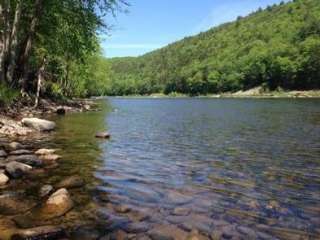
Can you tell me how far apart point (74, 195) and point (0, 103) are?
19213mm

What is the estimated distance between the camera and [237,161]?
17.1m

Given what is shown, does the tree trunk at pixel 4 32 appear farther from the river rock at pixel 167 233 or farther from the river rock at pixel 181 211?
the river rock at pixel 167 233

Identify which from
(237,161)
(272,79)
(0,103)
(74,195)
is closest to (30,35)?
(0,103)

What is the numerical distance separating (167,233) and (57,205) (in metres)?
2.87

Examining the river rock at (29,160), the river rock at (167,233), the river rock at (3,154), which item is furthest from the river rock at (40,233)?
the river rock at (3,154)

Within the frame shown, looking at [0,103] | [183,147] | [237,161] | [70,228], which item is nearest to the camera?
[70,228]

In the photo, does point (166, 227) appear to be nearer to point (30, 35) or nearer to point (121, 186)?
point (121, 186)

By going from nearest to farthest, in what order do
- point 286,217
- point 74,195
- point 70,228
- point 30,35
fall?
point 70,228 < point 286,217 < point 74,195 < point 30,35

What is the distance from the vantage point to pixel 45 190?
10953 millimetres

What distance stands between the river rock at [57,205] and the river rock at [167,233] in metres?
2.22

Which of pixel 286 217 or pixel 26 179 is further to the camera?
pixel 26 179

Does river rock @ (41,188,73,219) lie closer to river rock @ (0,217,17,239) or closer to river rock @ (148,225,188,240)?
river rock @ (0,217,17,239)

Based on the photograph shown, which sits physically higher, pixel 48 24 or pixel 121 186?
pixel 48 24

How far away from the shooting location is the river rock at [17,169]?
→ 12.4 metres
